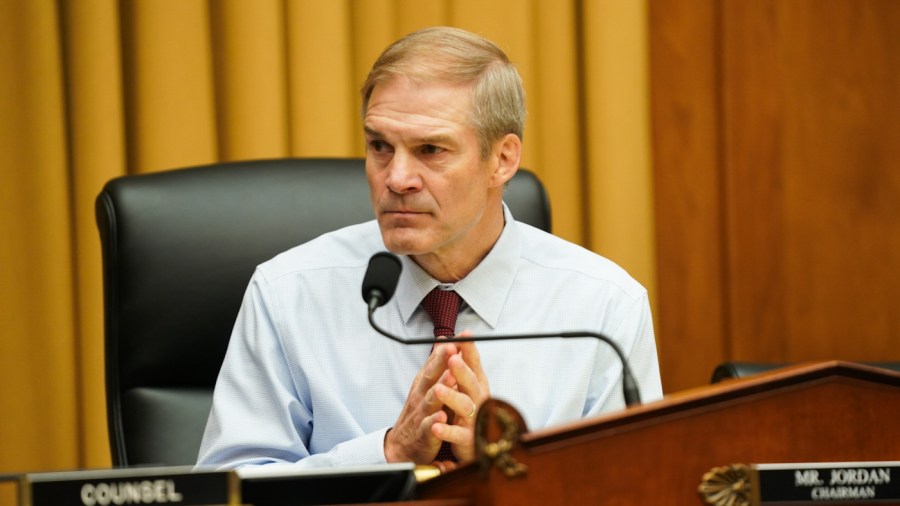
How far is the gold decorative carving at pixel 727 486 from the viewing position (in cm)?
96

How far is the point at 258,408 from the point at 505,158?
0.60 metres

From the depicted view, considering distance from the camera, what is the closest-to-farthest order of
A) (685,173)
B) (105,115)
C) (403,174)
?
(403,174) < (105,115) < (685,173)

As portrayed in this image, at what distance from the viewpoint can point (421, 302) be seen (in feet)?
5.89

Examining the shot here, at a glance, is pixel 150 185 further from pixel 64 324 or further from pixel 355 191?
pixel 64 324

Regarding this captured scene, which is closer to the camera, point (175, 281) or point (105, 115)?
point (175, 281)


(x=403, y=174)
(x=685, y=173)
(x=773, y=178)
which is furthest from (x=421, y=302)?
(x=773, y=178)

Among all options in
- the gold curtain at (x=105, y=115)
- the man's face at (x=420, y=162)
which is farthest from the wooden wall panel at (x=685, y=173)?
the man's face at (x=420, y=162)

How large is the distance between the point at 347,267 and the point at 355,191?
0.57 feet

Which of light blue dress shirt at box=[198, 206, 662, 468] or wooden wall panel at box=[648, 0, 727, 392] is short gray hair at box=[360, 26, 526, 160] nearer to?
light blue dress shirt at box=[198, 206, 662, 468]

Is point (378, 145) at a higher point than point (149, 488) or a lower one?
higher

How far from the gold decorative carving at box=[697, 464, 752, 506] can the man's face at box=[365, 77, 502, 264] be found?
32.0 inches

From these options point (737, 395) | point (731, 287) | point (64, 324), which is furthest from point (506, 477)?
point (731, 287)

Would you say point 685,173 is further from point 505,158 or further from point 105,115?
point 105,115


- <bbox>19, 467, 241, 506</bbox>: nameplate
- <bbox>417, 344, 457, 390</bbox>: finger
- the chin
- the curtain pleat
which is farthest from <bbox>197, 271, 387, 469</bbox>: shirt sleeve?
the curtain pleat
